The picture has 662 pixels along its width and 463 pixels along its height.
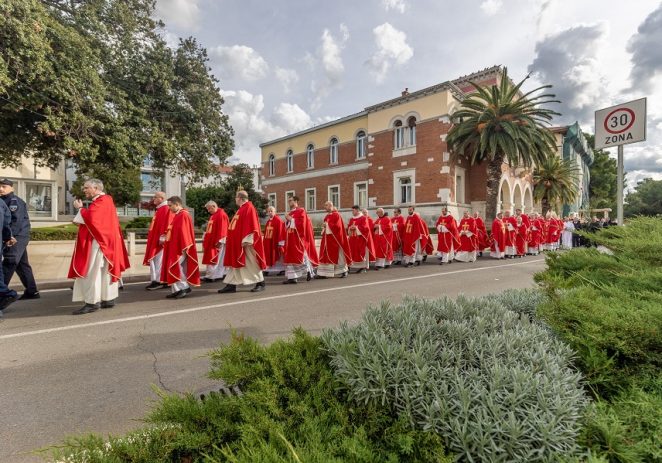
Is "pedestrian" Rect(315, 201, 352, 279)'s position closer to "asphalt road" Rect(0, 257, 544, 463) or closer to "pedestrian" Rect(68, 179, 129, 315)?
"asphalt road" Rect(0, 257, 544, 463)

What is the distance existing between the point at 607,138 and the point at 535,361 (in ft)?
17.2

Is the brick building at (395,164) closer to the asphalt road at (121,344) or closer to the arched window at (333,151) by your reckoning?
the arched window at (333,151)

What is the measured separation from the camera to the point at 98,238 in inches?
231

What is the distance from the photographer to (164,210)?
27.4 feet

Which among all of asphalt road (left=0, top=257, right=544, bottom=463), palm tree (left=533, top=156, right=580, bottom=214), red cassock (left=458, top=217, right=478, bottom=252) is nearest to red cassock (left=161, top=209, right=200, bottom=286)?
asphalt road (left=0, top=257, right=544, bottom=463)

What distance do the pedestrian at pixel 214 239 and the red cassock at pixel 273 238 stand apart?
124 centimetres

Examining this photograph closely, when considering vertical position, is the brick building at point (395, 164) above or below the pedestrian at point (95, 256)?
above

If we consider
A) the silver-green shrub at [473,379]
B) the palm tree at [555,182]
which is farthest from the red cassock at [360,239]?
the palm tree at [555,182]

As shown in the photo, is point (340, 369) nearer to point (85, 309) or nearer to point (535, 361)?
point (535, 361)

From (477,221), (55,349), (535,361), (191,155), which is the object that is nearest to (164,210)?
(55,349)

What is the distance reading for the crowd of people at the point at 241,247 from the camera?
233 inches

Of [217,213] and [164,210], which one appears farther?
[217,213]

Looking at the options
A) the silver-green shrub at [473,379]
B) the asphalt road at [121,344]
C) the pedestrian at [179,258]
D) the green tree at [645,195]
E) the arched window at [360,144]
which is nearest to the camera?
the silver-green shrub at [473,379]

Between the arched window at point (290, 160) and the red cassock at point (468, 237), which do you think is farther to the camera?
the arched window at point (290, 160)
